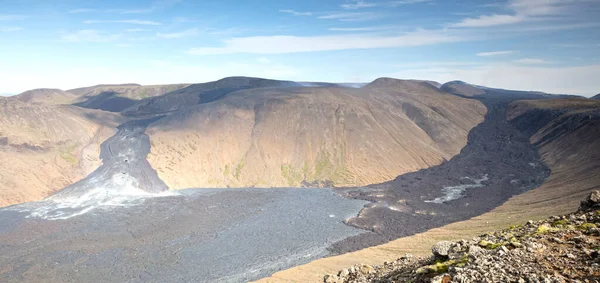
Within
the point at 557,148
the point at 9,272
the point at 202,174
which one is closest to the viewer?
the point at 9,272

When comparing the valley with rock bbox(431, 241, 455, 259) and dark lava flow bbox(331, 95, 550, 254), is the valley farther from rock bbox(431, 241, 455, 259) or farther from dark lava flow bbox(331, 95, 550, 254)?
rock bbox(431, 241, 455, 259)

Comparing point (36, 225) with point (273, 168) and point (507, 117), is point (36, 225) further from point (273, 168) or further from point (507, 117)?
point (507, 117)

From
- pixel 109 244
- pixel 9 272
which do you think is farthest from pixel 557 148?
pixel 9 272

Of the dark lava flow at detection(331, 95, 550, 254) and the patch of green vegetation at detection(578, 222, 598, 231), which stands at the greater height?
the patch of green vegetation at detection(578, 222, 598, 231)

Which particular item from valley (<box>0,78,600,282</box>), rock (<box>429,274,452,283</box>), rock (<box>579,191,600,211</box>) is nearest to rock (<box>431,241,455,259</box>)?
rock (<box>429,274,452,283</box>)

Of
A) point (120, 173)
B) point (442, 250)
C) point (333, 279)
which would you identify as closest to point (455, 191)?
point (333, 279)

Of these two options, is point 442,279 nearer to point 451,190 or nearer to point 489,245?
point 489,245
